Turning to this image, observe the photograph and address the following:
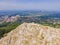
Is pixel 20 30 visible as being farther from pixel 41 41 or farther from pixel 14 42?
pixel 41 41

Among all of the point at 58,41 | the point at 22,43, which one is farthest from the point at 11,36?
the point at 58,41

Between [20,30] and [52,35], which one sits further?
[20,30]

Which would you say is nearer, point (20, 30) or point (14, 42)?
point (14, 42)

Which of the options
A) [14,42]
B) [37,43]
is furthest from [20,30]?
[37,43]

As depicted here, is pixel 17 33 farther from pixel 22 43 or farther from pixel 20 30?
pixel 22 43

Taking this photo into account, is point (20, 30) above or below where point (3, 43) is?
above
